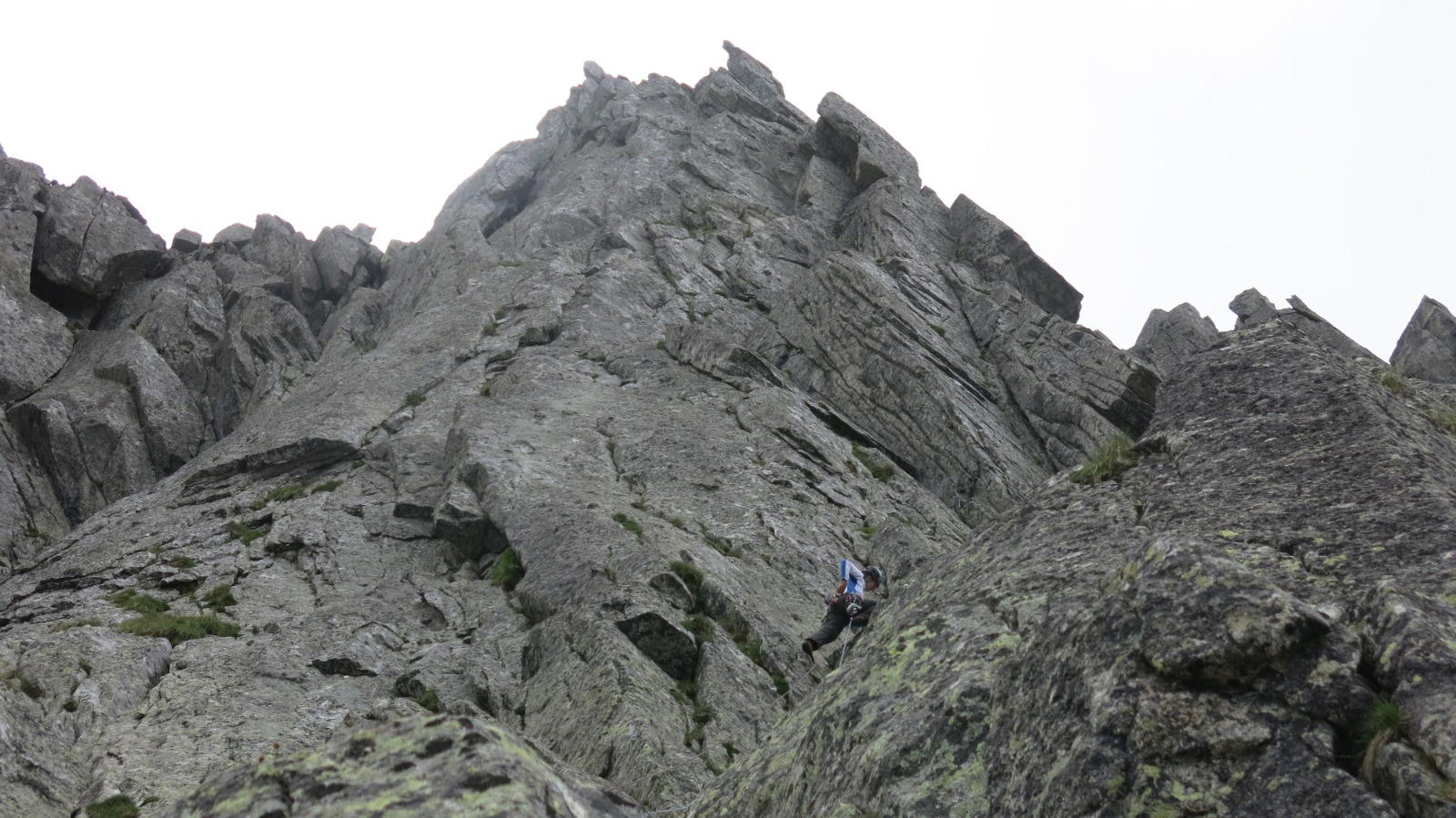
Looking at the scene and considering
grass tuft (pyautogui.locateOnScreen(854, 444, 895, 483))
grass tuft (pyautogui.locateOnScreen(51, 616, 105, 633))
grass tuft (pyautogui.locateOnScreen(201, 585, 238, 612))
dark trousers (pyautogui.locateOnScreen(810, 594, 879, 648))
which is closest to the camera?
dark trousers (pyautogui.locateOnScreen(810, 594, 879, 648))

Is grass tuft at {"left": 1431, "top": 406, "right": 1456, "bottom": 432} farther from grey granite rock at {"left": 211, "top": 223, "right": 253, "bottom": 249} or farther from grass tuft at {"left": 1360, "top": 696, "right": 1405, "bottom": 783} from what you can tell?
grey granite rock at {"left": 211, "top": 223, "right": 253, "bottom": 249}

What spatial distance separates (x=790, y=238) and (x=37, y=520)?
41679mm

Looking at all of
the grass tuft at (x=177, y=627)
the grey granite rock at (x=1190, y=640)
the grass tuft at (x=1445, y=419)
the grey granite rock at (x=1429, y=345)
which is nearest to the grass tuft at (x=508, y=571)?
the grass tuft at (x=177, y=627)

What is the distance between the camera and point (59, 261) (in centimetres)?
6494

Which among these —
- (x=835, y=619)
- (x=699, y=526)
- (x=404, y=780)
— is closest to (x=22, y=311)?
(x=699, y=526)

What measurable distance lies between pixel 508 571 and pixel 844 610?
10979 millimetres

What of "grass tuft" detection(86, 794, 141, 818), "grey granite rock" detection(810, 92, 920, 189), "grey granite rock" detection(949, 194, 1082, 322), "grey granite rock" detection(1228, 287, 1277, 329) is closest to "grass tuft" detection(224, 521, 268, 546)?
"grass tuft" detection(86, 794, 141, 818)

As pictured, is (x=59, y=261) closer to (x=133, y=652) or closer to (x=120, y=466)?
(x=120, y=466)

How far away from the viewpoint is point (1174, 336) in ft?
221

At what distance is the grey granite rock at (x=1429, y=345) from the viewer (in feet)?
170

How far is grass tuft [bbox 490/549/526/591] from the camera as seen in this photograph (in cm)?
3105

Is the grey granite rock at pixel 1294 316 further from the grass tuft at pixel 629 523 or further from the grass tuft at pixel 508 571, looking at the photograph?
the grass tuft at pixel 508 571

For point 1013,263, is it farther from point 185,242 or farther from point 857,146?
point 185,242

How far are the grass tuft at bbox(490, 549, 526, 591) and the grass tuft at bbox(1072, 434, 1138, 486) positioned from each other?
61.1ft
